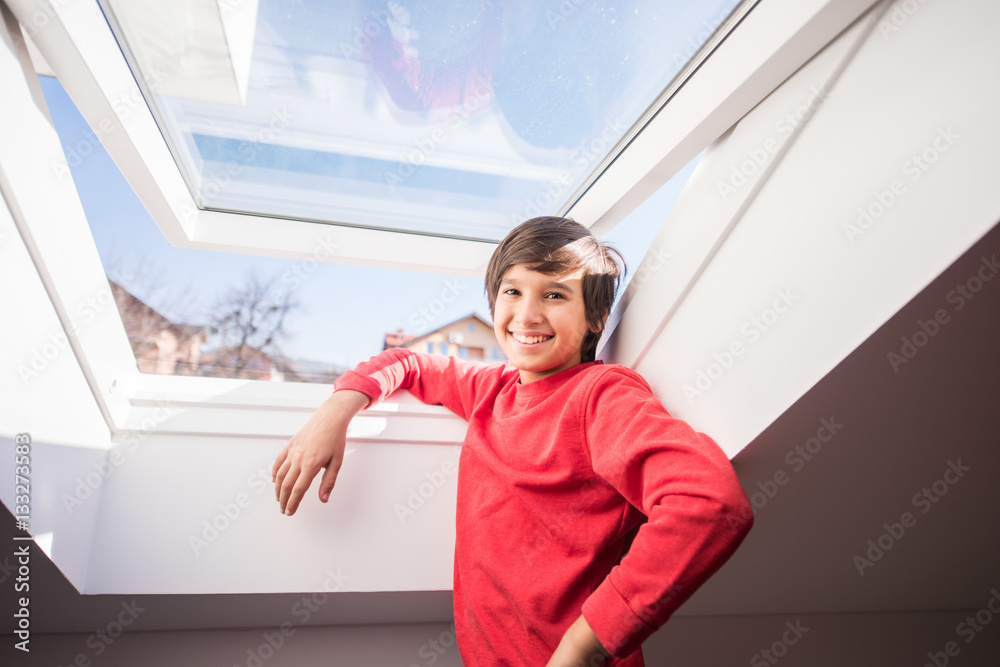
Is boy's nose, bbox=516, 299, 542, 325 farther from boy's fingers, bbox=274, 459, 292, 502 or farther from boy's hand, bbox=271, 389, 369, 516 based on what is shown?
boy's fingers, bbox=274, 459, 292, 502

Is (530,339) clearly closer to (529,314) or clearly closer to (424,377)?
(529,314)

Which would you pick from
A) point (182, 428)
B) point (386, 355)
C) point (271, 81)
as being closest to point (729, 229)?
point (386, 355)

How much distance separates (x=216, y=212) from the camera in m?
1.15

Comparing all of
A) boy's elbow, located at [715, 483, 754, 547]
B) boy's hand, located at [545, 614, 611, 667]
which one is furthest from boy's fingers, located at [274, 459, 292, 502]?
boy's elbow, located at [715, 483, 754, 547]

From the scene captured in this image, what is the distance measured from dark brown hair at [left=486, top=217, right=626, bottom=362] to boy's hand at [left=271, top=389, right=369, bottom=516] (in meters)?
0.37

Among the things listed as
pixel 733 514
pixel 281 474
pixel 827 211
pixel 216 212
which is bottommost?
pixel 281 474

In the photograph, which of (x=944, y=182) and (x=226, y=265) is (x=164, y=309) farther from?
(x=944, y=182)

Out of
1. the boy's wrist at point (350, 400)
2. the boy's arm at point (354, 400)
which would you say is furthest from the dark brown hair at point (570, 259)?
the boy's wrist at point (350, 400)

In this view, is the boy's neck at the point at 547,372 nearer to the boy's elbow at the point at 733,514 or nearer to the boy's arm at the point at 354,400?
the boy's arm at the point at 354,400

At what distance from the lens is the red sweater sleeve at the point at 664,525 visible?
0.52 m

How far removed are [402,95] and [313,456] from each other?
2.14 feet

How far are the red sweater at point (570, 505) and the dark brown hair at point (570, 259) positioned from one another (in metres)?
0.10

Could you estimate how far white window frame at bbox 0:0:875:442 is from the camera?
655 millimetres

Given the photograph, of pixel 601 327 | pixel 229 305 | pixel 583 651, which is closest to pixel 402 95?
pixel 601 327
